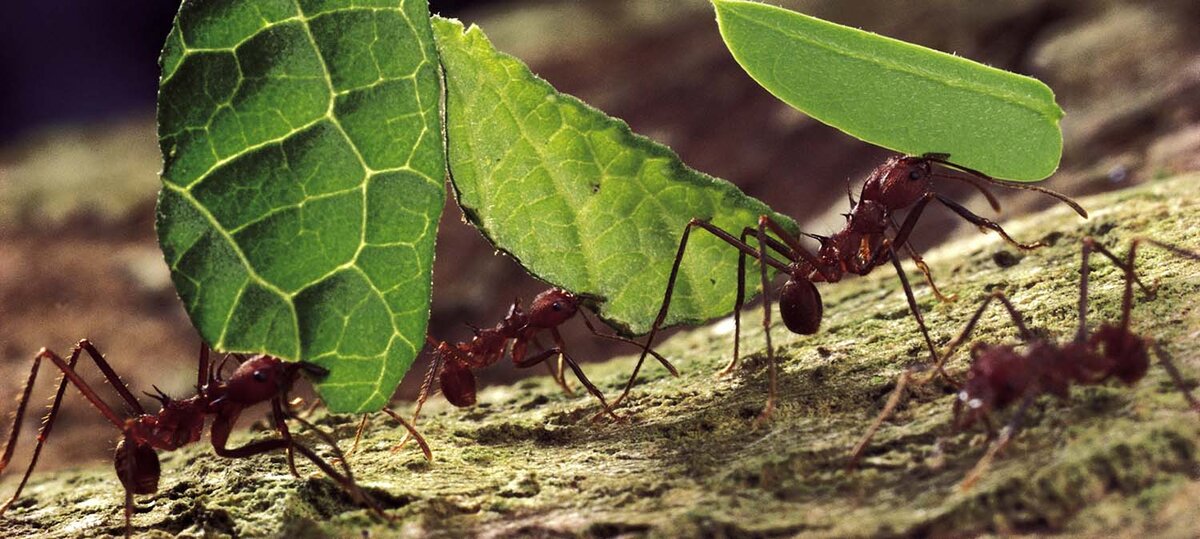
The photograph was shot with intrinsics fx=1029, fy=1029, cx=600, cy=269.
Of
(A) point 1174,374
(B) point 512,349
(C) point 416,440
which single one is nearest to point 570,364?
(C) point 416,440

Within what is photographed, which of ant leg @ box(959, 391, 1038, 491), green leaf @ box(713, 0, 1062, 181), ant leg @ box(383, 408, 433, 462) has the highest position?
green leaf @ box(713, 0, 1062, 181)

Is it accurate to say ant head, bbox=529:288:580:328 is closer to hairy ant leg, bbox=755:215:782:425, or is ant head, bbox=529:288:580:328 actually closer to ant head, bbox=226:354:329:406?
hairy ant leg, bbox=755:215:782:425

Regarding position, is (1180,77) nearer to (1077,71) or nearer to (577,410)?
(1077,71)

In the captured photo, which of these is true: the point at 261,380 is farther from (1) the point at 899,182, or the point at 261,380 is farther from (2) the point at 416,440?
(1) the point at 899,182

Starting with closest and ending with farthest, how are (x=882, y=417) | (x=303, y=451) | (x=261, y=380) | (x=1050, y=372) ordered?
1. (x=1050, y=372)
2. (x=882, y=417)
3. (x=303, y=451)
4. (x=261, y=380)

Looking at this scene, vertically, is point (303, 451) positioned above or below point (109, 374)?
below

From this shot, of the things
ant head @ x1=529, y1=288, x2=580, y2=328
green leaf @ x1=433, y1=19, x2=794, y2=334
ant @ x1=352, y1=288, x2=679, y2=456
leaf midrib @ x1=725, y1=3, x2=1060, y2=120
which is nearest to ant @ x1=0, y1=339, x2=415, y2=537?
ant @ x1=352, y1=288, x2=679, y2=456
